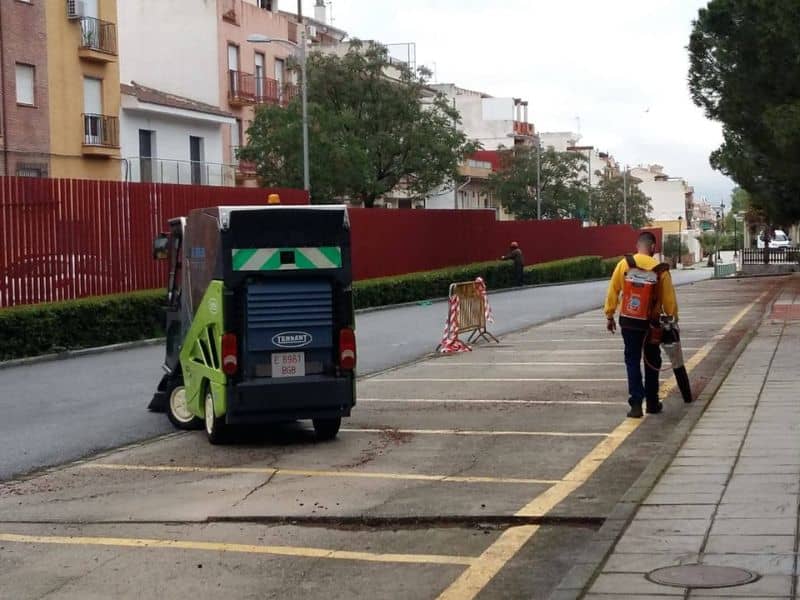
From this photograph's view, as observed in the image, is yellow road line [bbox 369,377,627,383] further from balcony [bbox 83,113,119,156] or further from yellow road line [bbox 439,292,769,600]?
balcony [bbox 83,113,119,156]

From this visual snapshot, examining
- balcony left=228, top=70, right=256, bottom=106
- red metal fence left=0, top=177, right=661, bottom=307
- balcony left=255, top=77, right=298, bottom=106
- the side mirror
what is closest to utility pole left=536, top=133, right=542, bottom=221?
balcony left=255, top=77, right=298, bottom=106

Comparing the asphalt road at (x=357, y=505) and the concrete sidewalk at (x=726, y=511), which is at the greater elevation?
the concrete sidewalk at (x=726, y=511)

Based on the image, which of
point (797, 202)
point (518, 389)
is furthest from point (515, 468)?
point (797, 202)

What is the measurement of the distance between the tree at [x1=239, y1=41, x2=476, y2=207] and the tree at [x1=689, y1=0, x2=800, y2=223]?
46.2 ft

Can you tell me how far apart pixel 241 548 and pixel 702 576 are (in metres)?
2.85

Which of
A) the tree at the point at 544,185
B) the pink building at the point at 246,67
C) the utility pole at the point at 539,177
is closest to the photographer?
the pink building at the point at 246,67

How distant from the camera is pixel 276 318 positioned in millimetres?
12156

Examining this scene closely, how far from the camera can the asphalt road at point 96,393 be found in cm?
1255

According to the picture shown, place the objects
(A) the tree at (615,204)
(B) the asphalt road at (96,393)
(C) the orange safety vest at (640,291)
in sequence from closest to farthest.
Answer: (B) the asphalt road at (96,393) < (C) the orange safety vest at (640,291) < (A) the tree at (615,204)

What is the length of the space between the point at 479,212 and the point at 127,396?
36951mm

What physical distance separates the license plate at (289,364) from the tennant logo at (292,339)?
0.27 ft

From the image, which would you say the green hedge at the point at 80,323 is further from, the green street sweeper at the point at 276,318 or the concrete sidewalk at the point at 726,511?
the concrete sidewalk at the point at 726,511

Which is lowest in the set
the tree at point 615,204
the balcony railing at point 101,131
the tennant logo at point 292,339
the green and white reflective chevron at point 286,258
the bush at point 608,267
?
the bush at point 608,267

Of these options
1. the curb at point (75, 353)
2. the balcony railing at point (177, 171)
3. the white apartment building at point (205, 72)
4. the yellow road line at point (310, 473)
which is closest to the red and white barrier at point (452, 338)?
the curb at point (75, 353)
